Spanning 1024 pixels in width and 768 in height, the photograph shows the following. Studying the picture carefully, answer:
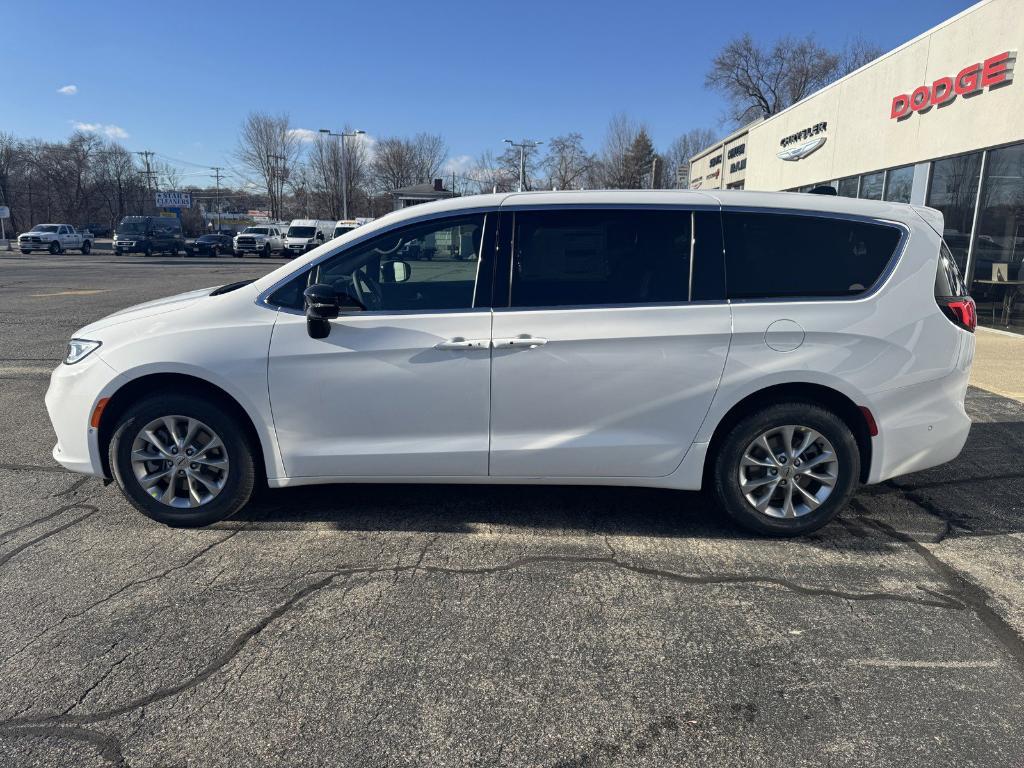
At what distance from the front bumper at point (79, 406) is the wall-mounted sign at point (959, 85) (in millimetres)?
12823

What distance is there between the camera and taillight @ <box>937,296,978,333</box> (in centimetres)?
386

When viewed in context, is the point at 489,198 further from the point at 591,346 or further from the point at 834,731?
the point at 834,731

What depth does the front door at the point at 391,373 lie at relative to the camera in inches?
147

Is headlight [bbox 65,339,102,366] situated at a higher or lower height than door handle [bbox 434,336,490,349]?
lower

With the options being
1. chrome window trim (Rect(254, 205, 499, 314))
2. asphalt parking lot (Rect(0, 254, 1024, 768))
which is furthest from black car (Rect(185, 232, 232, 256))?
chrome window trim (Rect(254, 205, 499, 314))

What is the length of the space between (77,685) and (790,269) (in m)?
3.82

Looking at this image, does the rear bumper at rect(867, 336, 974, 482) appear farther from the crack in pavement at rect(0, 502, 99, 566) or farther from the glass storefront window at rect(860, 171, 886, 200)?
the glass storefront window at rect(860, 171, 886, 200)

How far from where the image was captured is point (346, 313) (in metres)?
3.82

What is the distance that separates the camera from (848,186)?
Answer: 1767cm

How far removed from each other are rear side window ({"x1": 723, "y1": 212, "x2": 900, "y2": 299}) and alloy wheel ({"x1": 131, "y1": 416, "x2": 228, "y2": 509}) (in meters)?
3.02

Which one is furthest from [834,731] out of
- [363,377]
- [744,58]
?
[744,58]

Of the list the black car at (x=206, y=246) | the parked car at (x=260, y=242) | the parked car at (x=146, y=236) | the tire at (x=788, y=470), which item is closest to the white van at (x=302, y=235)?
the parked car at (x=260, y=242)

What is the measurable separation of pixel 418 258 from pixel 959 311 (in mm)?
3059

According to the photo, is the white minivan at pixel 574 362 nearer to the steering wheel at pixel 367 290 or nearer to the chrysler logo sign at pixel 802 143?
the steering wheel at pixel 367 290
